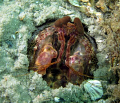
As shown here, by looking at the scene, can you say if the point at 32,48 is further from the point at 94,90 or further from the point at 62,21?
the point at 94,90

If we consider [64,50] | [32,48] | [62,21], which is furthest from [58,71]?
[62,21]

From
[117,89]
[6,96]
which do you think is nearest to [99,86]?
[117,89]

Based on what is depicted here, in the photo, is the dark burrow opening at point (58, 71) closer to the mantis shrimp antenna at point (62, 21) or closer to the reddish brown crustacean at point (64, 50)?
the reddish brown crustacean at point (64, 50)

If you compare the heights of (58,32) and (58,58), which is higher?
(58,32)

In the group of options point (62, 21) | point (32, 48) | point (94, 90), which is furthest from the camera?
point (32, 48)

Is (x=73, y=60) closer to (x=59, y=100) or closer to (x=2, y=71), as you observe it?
(x=59, y=100)

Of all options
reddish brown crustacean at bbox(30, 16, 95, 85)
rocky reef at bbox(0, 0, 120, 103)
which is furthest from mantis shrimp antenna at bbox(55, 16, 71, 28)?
rocky reef at bbox(0, 0, 120, 103)

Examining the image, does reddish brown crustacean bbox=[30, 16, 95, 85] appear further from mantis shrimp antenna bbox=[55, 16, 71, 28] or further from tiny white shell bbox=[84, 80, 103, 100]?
tiny white shell bbox=[84, 80, 103, 100]
